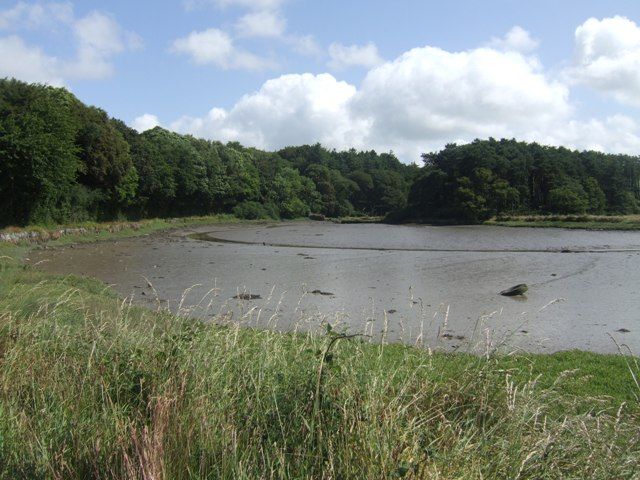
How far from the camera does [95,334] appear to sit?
20.6 ft

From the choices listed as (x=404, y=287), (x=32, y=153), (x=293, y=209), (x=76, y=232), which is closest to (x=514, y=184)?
(x=293, y=209)

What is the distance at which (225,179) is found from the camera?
292ft

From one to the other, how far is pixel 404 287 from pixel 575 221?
210 ft

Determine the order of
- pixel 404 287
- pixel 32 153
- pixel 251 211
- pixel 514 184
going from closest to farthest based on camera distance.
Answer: pixel 404 287, pixel 32 153, pixel 514 184, pixel 251 211

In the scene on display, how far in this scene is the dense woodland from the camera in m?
38.8

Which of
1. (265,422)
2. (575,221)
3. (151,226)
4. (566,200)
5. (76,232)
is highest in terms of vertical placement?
(566,200)

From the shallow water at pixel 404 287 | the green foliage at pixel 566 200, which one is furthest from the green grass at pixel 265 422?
the green foliage at pixel 566 200

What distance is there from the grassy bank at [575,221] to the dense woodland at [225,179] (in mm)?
5914

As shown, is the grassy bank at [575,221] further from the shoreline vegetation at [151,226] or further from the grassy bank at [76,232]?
the grassy bank at [76,232]

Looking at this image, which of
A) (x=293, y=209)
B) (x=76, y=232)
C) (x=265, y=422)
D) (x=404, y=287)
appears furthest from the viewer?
(x=293, y=209)

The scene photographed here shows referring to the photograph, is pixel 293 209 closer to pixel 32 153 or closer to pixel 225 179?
→ pixel 225 179

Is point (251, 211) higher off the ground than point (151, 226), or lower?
higher

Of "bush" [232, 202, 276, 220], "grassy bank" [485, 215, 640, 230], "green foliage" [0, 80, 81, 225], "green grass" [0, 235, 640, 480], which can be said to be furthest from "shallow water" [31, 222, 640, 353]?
"bush" [232, 202, 276, 220]

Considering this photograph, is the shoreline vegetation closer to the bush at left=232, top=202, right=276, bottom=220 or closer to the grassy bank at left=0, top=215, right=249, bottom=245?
the grassy bank at left=0, top=215, right=249, bottom=245
